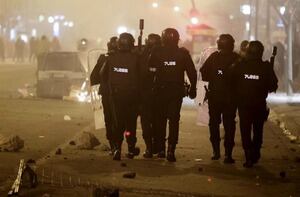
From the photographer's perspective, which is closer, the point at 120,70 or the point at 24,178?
the point at 24,178

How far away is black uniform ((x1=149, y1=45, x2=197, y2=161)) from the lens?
31.9 ft

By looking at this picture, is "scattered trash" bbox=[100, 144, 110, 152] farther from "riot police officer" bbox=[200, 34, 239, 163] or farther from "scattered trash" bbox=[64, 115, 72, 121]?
"scattered trash" bbox=[64, 115, 72, 121]

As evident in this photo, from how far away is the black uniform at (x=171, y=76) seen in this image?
972 cm

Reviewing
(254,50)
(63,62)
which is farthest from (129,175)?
(63,62)

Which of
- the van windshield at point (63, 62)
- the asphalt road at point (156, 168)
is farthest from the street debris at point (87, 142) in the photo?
the van windshield at point (63, 62)

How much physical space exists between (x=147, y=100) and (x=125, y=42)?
1.00 metres

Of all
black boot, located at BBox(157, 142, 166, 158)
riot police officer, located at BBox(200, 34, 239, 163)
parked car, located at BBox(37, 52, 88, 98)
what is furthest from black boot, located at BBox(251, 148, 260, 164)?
parked car, located at BBox(37, 52, 88, 98)

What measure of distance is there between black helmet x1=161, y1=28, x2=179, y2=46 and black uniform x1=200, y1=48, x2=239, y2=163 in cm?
64

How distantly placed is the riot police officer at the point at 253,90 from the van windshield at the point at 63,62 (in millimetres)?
11722

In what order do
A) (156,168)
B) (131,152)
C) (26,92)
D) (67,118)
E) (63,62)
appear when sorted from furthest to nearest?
1. (26,92)
2. (63,62)
3. (67,118)
4. (131,152)
5. (156,168)

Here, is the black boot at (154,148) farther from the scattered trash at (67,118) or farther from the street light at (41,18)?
the street light at (41,18)

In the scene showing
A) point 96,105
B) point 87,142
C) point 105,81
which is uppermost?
point 105,81

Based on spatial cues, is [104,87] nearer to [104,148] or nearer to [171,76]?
[171,76]

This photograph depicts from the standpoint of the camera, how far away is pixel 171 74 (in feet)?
31.9
